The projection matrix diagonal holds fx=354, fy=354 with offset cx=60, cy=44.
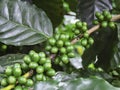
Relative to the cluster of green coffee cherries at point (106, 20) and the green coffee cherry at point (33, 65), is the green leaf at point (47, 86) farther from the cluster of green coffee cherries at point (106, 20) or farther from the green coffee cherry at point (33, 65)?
the cluster of green coffee cherries at point (106, 20)

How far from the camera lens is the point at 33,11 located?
4.50 ft

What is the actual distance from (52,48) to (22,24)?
175mm

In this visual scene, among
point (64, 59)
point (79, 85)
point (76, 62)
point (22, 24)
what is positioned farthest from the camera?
point (76, 62)

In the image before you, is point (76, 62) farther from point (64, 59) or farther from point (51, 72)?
point (51, 72)

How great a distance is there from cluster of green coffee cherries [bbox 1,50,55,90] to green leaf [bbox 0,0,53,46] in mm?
175

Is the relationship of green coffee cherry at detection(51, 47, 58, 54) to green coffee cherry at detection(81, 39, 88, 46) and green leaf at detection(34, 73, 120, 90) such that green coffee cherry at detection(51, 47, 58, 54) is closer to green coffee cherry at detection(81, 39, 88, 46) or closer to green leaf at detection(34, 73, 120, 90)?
green coffee cherry at detection(81, 39, 88, 46)

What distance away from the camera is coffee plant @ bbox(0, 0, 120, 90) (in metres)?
1.06

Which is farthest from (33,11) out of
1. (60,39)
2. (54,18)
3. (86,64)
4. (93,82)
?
(93,82)

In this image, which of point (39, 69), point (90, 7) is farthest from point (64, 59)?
point (90, 7)

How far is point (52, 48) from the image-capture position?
1248 millimetres

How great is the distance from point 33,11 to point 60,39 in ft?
0.60

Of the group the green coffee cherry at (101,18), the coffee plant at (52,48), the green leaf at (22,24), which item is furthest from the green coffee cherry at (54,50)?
the green coffee cherry at (101,18)

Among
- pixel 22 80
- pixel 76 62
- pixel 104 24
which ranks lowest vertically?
pixel 76 62

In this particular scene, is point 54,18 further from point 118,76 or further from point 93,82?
point 93,82
